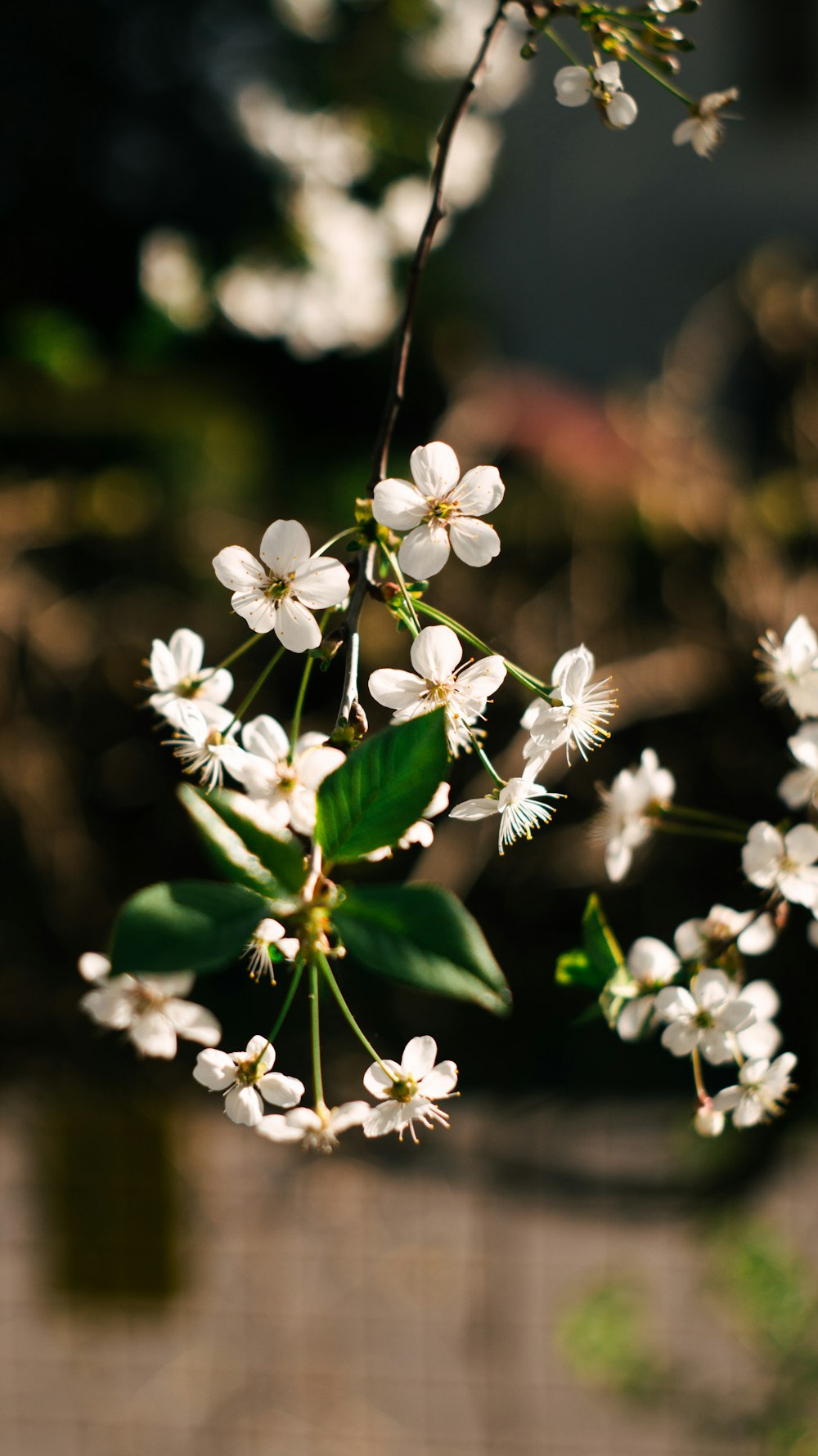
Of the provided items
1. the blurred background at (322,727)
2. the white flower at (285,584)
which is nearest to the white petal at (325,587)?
the white flower at (285,584)

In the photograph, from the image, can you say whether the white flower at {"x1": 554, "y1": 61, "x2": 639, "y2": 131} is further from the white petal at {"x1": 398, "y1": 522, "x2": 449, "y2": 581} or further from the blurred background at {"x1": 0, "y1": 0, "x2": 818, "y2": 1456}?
the blurred background at {"x1": 0, "y1": 0, "x2": 818, "y2": 1456}

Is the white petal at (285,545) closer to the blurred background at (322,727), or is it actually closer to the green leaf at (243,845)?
the green leaf at (243,845)

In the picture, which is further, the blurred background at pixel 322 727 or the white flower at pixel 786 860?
the blurred background at pixel 322 727

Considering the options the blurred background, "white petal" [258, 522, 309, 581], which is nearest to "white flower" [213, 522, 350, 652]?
"white petal" [258, 522, 309, 581]

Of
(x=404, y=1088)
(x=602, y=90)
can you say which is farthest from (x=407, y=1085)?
(x=602, y=90)

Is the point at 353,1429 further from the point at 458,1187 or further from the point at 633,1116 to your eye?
the point at 633,1116

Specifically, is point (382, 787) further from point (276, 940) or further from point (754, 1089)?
point (754, 1089)

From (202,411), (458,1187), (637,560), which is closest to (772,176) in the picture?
(202,411)

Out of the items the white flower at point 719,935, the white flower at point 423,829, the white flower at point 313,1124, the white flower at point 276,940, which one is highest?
the white flower at point 423,829
